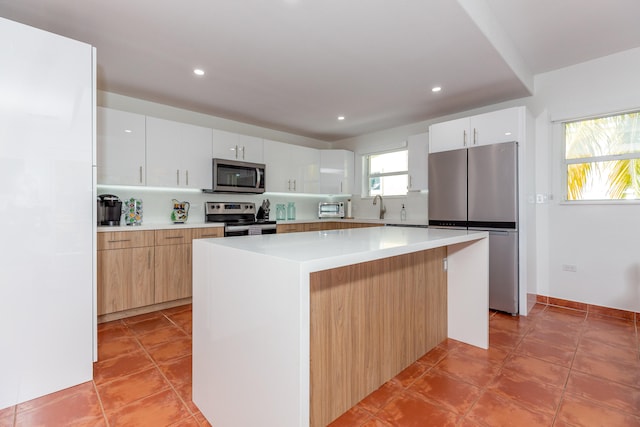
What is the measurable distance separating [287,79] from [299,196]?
8.27 ft

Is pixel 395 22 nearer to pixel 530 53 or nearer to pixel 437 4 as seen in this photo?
pixel 437 4

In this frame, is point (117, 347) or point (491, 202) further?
point (491, 202)

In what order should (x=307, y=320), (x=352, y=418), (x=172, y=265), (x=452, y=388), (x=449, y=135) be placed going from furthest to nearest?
(x=449, y=135), (x=172, y=265), (x=452, y=388), (x=352, y=418), (x=307, y=320)

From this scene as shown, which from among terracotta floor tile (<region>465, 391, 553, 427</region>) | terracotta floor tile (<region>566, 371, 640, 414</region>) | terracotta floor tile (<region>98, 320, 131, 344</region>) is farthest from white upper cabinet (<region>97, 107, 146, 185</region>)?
terracotta floor tile (<region>566, 371, 640, 414</region>)

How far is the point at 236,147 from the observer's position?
4141mm

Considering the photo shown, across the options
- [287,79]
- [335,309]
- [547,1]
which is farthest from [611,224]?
[287,79]

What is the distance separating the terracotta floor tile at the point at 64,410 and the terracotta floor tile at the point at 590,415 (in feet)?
7.82

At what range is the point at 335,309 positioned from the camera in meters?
1.53

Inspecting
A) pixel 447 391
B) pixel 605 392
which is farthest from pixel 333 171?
pixel 605 392

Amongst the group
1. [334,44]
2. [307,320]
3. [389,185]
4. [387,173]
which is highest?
[334,44]

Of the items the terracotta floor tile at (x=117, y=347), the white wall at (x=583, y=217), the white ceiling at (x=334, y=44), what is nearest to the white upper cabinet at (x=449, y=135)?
the white ceiling at (x=334, y=44)

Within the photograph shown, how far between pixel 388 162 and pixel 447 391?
12.6ft

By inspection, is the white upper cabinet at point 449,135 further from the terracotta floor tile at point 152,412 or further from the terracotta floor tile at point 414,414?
the terracotta floor tile at point 152,412

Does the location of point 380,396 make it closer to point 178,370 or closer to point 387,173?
point 178,370
